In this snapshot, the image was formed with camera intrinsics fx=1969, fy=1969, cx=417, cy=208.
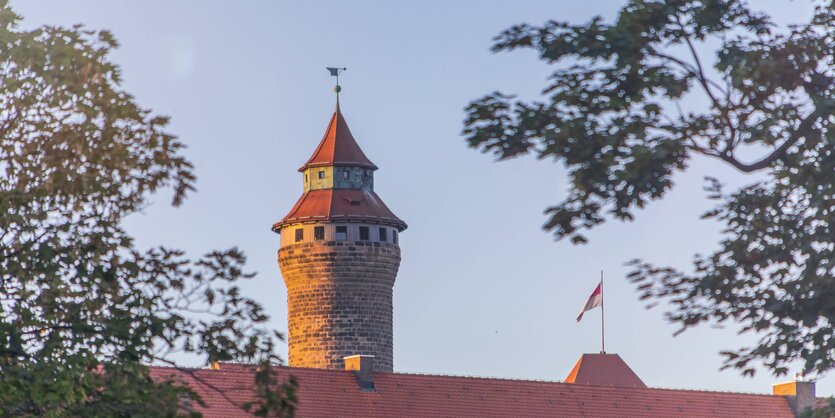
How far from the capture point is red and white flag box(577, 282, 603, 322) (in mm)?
68812

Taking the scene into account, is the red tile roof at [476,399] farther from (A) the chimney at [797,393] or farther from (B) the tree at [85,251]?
(B) the tree at [85,251]

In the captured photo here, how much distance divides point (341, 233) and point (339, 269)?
4.55ft

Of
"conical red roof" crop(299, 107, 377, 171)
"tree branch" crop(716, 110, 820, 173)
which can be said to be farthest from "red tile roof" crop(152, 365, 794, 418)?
"tree branch" crop(716, 110, 820, 173)

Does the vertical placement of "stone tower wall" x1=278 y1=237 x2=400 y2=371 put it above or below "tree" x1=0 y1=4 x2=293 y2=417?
above

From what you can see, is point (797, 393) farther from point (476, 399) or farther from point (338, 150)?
point (338, 150)

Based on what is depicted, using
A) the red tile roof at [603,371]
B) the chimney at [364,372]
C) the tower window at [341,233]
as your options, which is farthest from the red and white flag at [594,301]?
the chimney at [364,372]

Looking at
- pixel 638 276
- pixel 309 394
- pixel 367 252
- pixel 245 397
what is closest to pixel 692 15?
pixel 638 276

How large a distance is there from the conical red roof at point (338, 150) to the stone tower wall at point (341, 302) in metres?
3.67

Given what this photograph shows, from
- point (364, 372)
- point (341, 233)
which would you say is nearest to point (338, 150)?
point (341, 233)

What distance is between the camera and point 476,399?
181 ft

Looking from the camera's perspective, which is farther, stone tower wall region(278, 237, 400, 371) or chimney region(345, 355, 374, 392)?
stone tower wall region(278, 237, 400, 371)

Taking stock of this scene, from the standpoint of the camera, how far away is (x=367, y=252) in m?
71.4

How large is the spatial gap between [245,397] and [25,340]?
88.7 ft

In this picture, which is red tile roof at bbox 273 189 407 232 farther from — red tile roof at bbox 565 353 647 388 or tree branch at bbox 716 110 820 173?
tree branch at bbox 716 110 820 173
